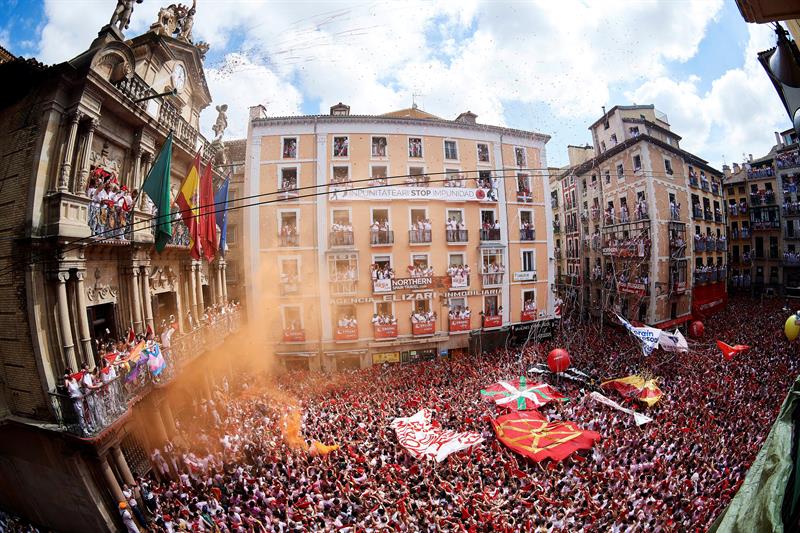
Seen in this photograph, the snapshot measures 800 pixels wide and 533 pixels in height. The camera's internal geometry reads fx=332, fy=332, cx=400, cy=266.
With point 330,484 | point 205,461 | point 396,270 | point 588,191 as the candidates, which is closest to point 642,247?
point 588,191

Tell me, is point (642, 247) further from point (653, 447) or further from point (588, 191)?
point (653, 447)

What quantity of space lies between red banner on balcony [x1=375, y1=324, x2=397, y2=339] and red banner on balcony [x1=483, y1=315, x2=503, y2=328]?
6054 millimetres

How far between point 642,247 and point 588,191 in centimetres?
825

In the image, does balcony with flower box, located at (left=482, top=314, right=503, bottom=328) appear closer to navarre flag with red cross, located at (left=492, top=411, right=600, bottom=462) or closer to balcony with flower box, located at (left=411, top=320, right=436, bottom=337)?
balcony with flower box, located at (left=411, top=320, right=436, bottom=337)

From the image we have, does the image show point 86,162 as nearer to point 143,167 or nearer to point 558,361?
point 143,167

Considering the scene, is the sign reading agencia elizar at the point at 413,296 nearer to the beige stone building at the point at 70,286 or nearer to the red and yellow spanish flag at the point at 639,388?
the red and yellow spanish flag at the point at 639,388

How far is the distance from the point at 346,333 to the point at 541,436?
37.9 ft

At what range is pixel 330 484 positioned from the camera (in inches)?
366

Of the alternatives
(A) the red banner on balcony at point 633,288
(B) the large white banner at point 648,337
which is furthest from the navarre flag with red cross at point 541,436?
(A) the red banner on balcony at point 633,288

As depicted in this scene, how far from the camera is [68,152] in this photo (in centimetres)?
896

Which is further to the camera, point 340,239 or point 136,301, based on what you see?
point 340,239

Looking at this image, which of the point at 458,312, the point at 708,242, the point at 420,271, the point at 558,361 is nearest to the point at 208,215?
the point at 420,271

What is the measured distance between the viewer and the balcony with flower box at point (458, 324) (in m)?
21.0

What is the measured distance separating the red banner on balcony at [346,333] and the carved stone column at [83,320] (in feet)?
36.7
